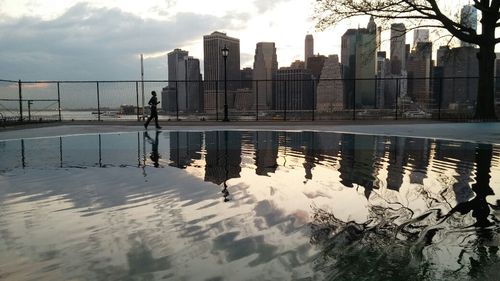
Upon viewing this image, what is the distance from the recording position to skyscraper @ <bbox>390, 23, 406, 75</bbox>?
25.4 m

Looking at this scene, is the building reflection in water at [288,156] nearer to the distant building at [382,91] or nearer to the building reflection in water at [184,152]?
the building reflection in water at [184,152]

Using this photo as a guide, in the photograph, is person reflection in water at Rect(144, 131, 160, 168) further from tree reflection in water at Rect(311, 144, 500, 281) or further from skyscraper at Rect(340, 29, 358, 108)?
skyscraper at Rect(340, 29, 358, 108)

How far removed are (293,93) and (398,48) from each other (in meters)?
8.15

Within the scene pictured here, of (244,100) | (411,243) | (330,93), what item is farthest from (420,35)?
(411,243)

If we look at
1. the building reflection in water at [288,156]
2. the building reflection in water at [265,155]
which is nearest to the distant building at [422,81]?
the building reflection in water at [288,156]

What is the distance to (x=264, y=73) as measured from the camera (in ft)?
109

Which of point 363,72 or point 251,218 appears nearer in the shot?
point 251,218

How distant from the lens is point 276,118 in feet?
94.3

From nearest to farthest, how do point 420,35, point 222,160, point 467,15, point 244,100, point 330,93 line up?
point 222,160, point 467,15, point 420,35, point 330,93, point 244,100

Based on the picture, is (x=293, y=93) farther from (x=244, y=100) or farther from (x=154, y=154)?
(x=154, y=154)

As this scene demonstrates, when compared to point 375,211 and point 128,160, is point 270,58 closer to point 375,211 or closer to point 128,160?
point 128,160

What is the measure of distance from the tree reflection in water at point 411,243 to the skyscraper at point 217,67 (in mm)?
23185

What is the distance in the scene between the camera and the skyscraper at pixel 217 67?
28906 mm

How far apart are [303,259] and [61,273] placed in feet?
6.96
